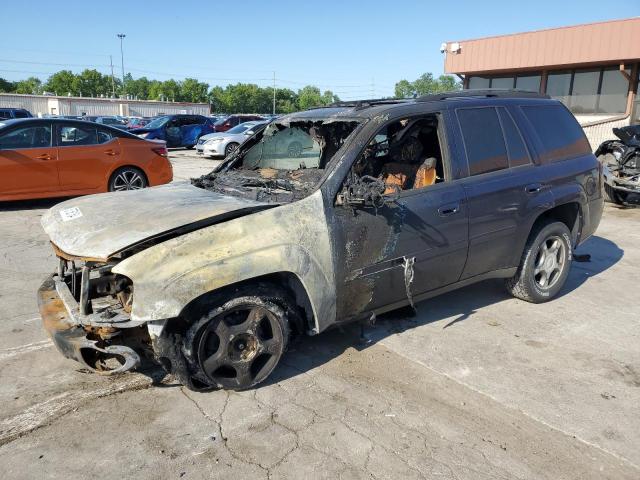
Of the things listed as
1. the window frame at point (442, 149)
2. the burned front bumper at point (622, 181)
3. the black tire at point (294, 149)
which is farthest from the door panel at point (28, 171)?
the burned front bumper at point (622, 181)

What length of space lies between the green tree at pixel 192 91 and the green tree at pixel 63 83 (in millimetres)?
20295

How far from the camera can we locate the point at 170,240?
119 inches

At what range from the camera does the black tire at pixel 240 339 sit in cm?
315

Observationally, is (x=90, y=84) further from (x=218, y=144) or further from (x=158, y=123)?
(x=218, y=144)

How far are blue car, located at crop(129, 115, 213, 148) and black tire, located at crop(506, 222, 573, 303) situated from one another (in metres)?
19.9

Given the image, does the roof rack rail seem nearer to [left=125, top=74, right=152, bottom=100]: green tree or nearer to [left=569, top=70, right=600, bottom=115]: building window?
[left=569, top=70, right=600, bottom=115]: building window

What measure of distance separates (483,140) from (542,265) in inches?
56.1

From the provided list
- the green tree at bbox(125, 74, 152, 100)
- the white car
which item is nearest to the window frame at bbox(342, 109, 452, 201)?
the white car

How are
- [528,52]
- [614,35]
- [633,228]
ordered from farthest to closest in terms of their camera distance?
[528,52], [614,35], [633,228]

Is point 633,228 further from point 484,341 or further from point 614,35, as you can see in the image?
point 614,35

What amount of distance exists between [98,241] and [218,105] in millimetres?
110325

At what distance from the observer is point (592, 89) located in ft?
73.5

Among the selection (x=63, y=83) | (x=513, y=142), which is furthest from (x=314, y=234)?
(x=63, y=83)

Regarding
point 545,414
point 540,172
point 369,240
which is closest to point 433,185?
point 369,240
